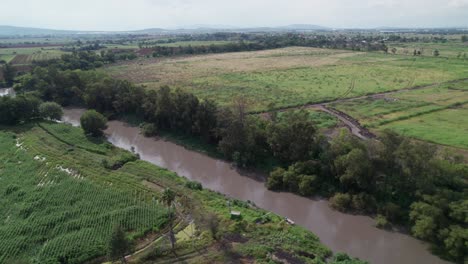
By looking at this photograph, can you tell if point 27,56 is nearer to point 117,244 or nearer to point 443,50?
point 117,244

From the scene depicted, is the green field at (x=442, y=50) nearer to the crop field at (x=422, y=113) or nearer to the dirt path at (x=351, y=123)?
the crop field at (x=422, y=113)

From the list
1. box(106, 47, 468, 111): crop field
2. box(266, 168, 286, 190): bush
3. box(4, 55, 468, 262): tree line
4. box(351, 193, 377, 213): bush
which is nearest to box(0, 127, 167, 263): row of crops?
box(266, 168, 286, 190): bush

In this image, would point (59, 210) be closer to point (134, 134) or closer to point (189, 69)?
point (134, 134)

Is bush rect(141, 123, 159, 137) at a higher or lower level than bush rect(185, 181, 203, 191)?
higher

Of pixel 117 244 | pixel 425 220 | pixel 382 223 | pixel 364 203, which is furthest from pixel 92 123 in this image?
pixel 425 220

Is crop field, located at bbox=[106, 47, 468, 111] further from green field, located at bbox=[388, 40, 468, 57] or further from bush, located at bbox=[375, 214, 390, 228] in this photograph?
bush, located at bbox=[375, 214, 390, 228]

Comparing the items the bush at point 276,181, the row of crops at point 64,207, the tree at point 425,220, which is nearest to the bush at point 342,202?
the tree at point 425,220
